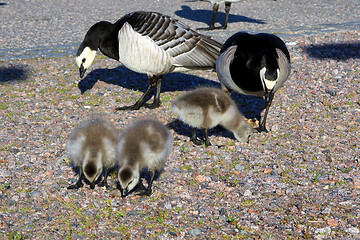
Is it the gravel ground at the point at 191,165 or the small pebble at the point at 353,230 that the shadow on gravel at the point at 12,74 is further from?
the small pebble at the point at 353,230

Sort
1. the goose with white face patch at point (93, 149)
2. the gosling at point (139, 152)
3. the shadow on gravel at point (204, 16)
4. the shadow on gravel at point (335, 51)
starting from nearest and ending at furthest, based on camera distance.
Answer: the gosling at point (139, 152)
the goose with white face patch at point (93, 149)
the shadow on gravel at point (335, 51)
the shadow on gravel at point (204, 16)

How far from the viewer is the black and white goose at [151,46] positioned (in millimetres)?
6363

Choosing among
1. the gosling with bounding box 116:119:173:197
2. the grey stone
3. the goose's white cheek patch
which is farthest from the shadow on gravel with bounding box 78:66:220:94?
the grey stone

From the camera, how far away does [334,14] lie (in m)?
13.9

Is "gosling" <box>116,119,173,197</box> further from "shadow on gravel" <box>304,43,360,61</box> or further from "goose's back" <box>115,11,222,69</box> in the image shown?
"shadow on gravel" <box>304,43,360,61</box>

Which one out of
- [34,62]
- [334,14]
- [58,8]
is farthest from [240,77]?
[58,8]

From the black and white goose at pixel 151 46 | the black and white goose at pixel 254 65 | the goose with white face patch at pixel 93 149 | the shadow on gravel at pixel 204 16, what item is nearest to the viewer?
the goose with white face patch at pixel 93 149

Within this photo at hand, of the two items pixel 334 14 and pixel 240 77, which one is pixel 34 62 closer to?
pixel 240 77

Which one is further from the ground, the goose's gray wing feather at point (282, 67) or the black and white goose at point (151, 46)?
the goose's gray wing feather at point (282, 67)

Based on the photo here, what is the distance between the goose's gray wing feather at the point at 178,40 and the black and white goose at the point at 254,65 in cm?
74

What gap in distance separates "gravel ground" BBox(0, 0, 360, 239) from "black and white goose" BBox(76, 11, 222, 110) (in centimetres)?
70

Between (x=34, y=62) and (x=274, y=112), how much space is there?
481cm

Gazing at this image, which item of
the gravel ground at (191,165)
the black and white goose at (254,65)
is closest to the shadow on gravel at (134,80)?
the gravel ground at (191,165)

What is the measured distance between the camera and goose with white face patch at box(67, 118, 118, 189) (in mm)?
4328
